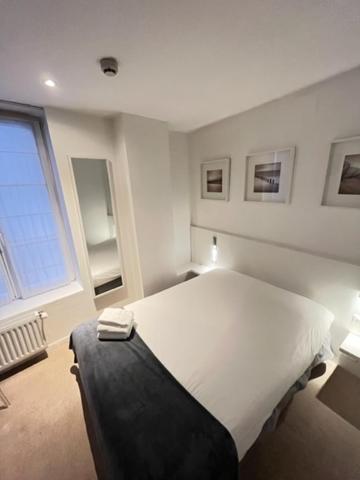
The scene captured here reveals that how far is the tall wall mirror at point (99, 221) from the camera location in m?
2.21

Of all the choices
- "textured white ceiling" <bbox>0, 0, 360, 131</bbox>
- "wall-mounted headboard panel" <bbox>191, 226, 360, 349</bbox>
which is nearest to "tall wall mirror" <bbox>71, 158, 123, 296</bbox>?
"textured white ceiling" <bbox>0, 0, 360, 131</bbox>

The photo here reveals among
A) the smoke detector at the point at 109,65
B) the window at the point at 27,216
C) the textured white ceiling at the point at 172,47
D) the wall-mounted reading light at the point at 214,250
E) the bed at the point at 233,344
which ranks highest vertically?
the textured white ceiling at the point at 172,47

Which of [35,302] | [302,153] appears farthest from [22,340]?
[302,153]

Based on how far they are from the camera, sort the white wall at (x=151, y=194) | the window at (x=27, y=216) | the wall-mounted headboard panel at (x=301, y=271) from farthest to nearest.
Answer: the white wall at (x=151, y=194)
the window at (x=27, y=216)
the wall-mounted headboard panel at (x=301, y=271)

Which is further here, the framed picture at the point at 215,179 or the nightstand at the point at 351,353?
the framed picture at the point at 215,179

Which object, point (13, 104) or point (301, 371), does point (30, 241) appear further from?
point (301, 371)

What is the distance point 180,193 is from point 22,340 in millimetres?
2552

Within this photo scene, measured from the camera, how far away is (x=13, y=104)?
1718 millimetres

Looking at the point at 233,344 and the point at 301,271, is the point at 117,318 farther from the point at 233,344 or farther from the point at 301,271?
the point at 301,271

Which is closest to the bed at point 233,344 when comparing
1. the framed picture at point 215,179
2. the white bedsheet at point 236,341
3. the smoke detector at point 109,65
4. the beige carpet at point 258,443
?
the white bedsheet at point 236,341

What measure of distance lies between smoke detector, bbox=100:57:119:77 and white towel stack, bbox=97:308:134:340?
177 centimetres

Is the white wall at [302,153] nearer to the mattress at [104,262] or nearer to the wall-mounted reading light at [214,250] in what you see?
the wall-mounted reading light at [214,250]

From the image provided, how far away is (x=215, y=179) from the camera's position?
106 inches

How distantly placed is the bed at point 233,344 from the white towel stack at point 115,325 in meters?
0.07
